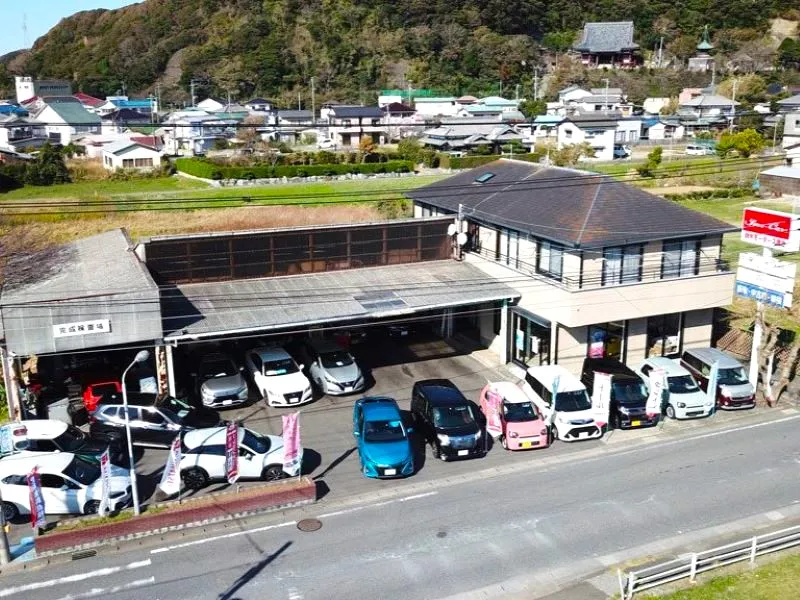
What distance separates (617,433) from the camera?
19234 millimetres

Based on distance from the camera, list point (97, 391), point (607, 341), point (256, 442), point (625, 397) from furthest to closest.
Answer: point (607, 341), point (97, 391), point (625, 397), point (256, 442)

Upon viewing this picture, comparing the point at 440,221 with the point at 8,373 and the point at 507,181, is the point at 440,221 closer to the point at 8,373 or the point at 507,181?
the point at 507,181

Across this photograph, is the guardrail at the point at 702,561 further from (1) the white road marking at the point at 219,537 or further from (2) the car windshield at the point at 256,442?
(2) the car windshield at the point at 256,442

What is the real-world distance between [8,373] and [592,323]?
15264 millimetres

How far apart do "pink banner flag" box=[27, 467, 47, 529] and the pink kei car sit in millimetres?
9911

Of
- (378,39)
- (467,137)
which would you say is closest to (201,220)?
(467,137)

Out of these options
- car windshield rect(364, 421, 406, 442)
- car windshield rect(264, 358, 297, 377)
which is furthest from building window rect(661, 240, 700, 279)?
car windshield rect(264, 358, 297, 377)

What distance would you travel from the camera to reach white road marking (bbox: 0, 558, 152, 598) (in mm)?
12688

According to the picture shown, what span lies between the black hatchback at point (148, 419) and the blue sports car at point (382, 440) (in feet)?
14.0

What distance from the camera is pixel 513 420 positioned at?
60.2ft

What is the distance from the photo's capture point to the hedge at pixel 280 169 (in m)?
59.1

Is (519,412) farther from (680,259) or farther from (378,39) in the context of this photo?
(378,39)

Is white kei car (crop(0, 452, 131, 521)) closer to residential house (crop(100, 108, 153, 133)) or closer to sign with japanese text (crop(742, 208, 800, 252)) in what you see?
sign with japanese text (crop(742, 208, 800, 252))

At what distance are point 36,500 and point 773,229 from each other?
18.4 metres
